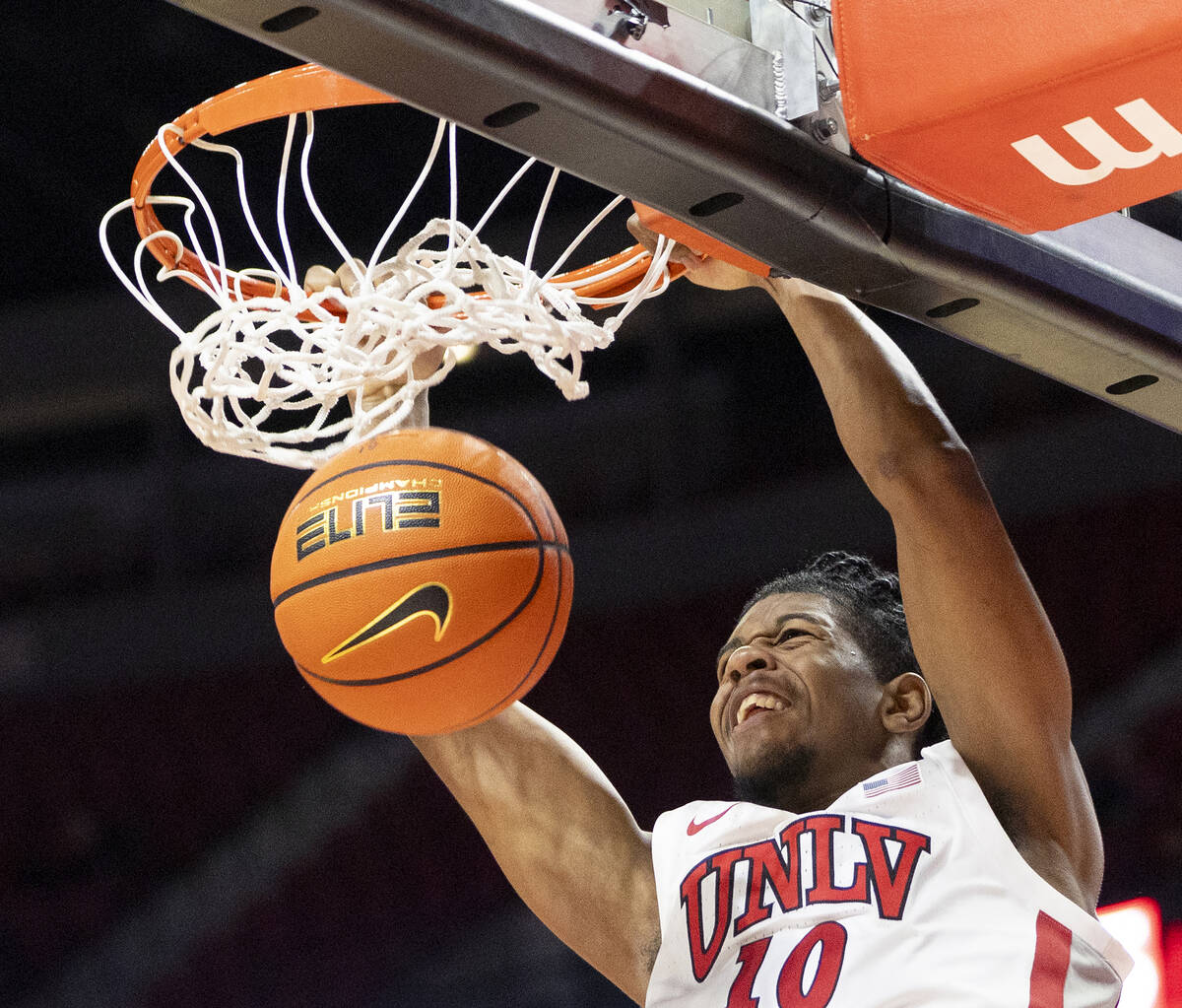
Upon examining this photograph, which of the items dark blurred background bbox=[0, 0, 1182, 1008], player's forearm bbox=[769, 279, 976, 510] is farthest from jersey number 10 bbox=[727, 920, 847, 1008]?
dark blurred background bbox=[0, 0, 1182, 1008]

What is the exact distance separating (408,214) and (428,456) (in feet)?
15.5

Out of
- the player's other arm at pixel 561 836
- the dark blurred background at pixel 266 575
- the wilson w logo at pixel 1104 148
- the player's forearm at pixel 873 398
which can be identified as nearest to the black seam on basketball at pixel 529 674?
the player's forearm at pixel 873 398

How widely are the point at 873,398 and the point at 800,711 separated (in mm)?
483

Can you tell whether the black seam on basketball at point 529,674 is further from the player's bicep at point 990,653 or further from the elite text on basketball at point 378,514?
the player's bicep at point 990,653

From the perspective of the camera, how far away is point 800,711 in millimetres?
2199

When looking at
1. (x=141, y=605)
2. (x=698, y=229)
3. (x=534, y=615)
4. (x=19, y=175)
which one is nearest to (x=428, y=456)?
(x=534, y=615)

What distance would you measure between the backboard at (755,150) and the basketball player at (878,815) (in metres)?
0.28

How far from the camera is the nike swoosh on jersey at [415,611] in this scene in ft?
5.73

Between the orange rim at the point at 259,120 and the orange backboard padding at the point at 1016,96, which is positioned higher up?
the orange backboard padding at the point at 1016,96

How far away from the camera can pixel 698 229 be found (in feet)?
5.35

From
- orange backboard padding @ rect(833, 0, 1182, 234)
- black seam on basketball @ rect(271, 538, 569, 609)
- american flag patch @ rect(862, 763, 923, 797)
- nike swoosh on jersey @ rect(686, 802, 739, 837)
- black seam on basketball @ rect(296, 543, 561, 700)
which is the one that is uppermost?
orange backboard padding @ rect(833, 0, 1182, 234)

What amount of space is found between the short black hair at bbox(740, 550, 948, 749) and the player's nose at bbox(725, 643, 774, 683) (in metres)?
0.15

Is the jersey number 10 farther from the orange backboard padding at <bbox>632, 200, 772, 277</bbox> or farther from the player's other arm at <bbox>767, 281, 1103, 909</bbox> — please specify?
the orange backboard padding at <bbox>632, 200, 772, 277</bbox>

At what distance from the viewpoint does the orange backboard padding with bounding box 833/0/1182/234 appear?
1295 mm
